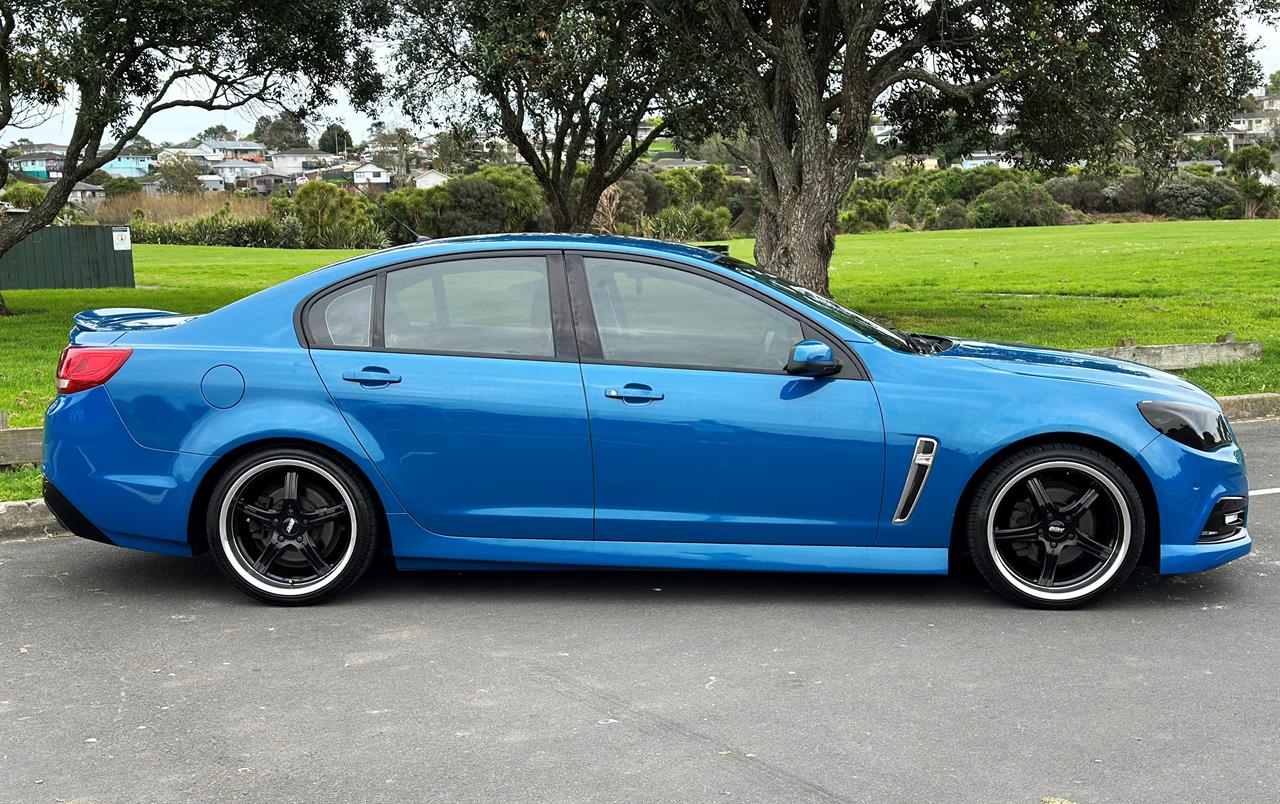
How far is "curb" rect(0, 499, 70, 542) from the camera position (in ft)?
22.7

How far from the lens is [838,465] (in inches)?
215

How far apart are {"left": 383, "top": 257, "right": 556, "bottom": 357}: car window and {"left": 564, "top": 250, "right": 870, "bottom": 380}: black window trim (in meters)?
0.12

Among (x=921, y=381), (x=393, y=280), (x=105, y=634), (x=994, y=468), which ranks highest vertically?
(x=393, y=280)

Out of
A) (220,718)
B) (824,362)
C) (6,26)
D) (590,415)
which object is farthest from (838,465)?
(6,26)

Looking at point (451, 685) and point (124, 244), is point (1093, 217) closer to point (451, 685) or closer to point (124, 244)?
point (124, 244)

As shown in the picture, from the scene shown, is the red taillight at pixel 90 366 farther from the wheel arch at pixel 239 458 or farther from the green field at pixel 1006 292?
the green field at pixel 1006 292

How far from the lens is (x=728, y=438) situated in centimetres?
545

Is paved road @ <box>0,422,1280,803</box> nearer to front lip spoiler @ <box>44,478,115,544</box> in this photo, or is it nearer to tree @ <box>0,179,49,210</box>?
front lip spoiler @ <box>44,478,115,544</box>

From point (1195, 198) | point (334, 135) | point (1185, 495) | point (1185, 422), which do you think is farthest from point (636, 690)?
point (1195, 198)

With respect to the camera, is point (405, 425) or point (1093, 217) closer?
point (405, 425)

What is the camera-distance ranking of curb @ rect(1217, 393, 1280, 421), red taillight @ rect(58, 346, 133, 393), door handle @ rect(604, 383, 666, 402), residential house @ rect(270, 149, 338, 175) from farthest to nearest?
residential house @ rect(270, 149, 338, 175) → curb @ rect(1217, 393, 1280, 421) → red taillight @ rect(58, 346, 133, 393) → door handle @ rect(604, 383, 666, 402)

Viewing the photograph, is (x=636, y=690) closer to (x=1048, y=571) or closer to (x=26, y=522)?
(x=1048, y=571)

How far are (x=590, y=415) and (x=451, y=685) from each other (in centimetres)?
129

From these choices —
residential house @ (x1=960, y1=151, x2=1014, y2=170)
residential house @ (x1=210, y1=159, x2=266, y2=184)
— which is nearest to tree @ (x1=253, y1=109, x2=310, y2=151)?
residential house @ (x1=960, y1=151, x2=1014, y2=170)
